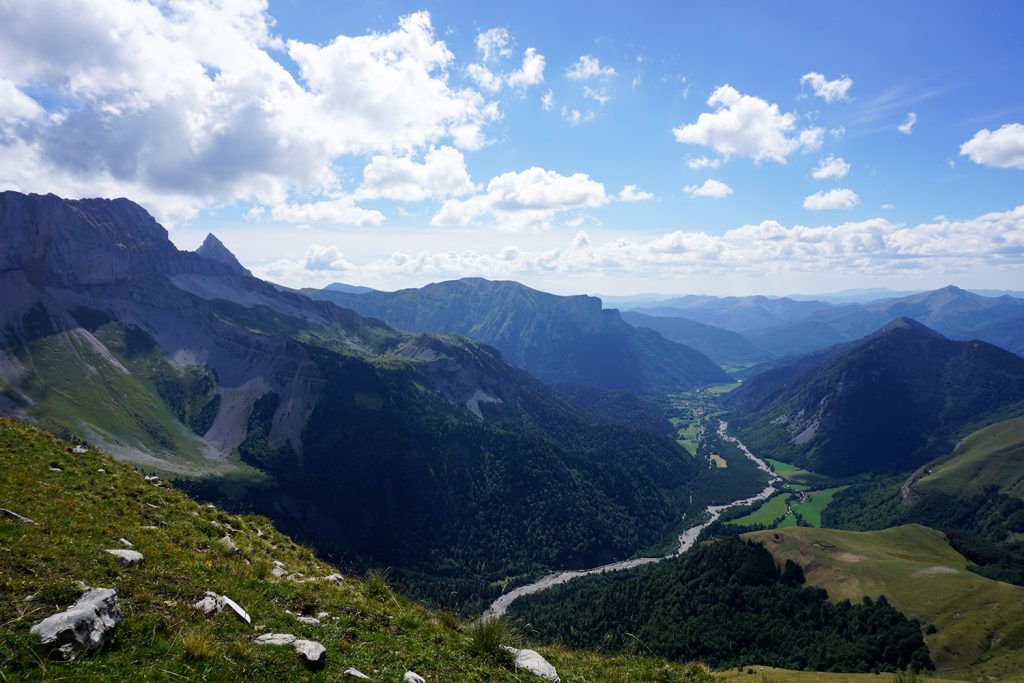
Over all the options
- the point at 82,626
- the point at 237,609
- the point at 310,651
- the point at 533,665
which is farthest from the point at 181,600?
the point at 533,665

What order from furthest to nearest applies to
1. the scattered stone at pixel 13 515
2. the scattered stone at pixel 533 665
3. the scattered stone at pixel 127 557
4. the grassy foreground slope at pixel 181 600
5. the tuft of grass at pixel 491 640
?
the scattered stone at pixel 13 515, the scattered stone at pixel 127 557, the tuft of grass at pixel 491 640, the scattered stone at pixel 533 665, the grassy foreground slope at pixel 181 600

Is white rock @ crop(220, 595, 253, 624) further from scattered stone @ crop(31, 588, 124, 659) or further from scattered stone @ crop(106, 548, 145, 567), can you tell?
scattered stone @ crop(106, 548, 145, 567)

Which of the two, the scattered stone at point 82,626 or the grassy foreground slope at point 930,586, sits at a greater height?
the scattered stone at point 82,626

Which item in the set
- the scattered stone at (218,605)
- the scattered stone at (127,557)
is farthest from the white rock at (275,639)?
the scattered stone at (127,557)

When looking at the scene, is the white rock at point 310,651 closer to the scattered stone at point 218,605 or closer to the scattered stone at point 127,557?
the scattered stone at point 218,605

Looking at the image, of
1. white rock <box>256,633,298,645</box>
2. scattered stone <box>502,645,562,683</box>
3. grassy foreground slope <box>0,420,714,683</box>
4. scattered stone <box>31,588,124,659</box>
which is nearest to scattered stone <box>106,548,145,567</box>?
grassy foreground slope <box>0,420,714,683</box>

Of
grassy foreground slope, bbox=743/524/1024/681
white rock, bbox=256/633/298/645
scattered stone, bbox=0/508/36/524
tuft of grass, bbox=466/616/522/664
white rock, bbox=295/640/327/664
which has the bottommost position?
grassy foreground slope, bbox=743/524/1024/681

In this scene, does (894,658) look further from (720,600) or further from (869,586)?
(720,600)
